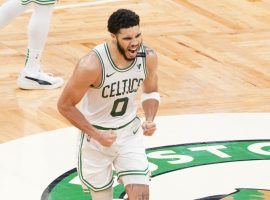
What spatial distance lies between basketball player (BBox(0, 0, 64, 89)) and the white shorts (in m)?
3.07

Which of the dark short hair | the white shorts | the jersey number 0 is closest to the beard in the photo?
the dark short hair

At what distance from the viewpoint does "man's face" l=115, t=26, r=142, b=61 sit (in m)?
5.89

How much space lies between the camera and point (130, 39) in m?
5.89

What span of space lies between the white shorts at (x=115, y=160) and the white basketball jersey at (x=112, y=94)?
8 cm

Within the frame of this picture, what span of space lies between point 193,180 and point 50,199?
3.41 ft

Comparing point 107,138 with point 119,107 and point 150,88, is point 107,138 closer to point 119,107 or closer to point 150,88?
point 119,107

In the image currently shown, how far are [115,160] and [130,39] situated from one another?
30.4 inches

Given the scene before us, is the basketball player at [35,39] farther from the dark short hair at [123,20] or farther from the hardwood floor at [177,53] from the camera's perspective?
the dark short hair at [123,20]

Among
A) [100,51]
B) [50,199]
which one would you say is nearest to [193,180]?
[50,199]

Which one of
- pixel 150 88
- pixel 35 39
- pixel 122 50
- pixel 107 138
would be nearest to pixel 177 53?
pixel 35 39

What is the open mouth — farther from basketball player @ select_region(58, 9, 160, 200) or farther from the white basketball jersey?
the white basketball jersey

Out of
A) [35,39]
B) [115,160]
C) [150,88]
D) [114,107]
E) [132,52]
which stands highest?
[35,39]

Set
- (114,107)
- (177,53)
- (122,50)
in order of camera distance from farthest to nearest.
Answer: (177,53)
(114,107)
(122,50)

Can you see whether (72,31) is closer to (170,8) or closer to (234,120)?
(170,8)
